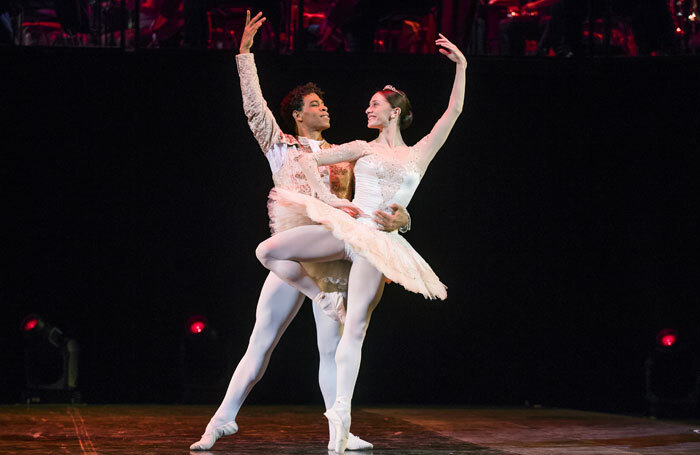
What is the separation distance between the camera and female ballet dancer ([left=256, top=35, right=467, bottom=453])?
13.5 feet

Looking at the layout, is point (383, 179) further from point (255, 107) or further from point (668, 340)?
point (668, 340)

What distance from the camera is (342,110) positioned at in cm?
708

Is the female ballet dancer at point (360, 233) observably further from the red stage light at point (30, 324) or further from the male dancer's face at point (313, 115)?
the red stage light at point (30, 324)

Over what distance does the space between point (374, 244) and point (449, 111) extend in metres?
0.72

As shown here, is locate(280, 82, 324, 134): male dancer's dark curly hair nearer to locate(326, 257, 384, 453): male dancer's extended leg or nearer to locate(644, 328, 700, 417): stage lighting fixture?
locate(326, 257, 384, 453): male dancer's extended leg

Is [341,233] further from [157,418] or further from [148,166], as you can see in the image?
[148,166]

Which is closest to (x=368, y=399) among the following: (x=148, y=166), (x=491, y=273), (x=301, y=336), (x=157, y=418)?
(x=301, y=336)

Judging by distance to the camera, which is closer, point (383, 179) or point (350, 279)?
point (350, 279)

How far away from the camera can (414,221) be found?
23.2 ft

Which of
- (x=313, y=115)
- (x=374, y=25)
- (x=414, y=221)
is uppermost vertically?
(x=374, y=25)

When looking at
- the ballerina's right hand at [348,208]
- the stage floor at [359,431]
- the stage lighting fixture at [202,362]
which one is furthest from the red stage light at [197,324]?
the ballerina's right hand at [348,208]

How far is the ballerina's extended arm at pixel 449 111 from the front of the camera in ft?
14.2

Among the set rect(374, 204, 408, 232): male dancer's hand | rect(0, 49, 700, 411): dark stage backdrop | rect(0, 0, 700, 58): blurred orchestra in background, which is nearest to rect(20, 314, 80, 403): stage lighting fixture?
rect(0, 49, 700, 411): dark stage backdrop

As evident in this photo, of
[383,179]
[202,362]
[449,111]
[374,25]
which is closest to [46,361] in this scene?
[202,362]
